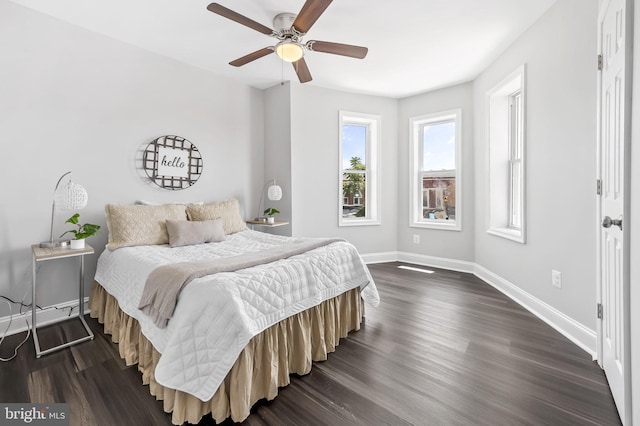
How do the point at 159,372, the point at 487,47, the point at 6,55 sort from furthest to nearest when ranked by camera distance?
the point at 487,47
the point at 6,55
the point at 159,372

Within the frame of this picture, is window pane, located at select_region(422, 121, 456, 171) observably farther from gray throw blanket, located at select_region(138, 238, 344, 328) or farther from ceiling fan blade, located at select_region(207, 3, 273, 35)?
gray throw blanket, located at select_region(138, 238, 344, 328)

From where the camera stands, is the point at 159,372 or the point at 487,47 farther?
the point at 487,47

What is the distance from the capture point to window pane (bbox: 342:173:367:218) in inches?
187

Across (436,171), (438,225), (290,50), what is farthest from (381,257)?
(290,50)

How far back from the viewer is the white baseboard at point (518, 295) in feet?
7.13

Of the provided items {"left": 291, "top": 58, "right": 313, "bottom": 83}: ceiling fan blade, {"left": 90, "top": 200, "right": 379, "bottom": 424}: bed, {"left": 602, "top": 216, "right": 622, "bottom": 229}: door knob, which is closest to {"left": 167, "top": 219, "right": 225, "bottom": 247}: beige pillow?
{"left": 90, "top": 200, "right": 379, "bottom": 424}: bed

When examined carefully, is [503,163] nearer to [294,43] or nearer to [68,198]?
[294,43]

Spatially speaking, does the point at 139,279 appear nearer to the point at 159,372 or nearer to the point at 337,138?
the point at 159,372

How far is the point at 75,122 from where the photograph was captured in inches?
106

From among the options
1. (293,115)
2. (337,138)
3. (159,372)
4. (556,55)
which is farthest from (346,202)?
(159,372)

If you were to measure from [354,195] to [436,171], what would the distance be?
129 cm

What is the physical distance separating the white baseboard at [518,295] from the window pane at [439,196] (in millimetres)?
671

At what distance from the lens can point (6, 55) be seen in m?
2.35

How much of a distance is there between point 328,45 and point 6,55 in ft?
8.30
